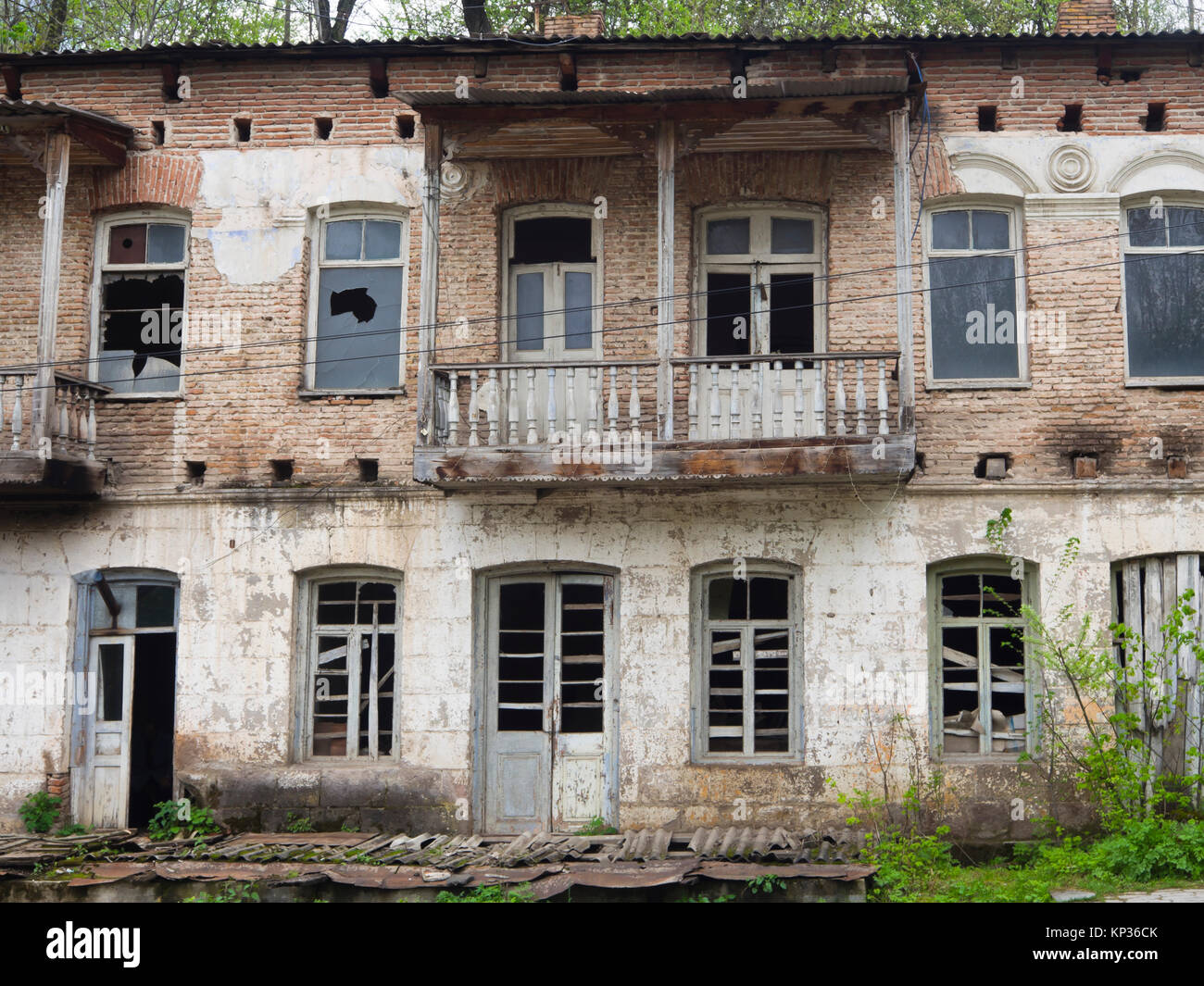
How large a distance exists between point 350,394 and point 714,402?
12.8ft

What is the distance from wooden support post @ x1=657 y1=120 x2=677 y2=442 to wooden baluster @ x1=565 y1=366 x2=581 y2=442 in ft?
2.62

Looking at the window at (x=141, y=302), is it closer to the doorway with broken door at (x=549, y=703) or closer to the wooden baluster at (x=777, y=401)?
the doorway with broken door at (x=549, y=703)

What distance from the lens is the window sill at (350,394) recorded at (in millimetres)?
12656

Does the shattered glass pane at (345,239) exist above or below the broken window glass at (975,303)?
above

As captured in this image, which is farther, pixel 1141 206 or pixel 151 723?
pixel 151 723

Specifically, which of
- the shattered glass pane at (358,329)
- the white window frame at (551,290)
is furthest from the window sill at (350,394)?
the white window frame at (551,290)

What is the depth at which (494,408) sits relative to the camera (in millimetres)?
11789

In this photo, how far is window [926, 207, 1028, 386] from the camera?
12383 mm

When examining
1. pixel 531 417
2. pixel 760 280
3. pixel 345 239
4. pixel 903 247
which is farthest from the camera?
pixel 345 239

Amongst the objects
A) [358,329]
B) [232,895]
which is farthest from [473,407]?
[232,895]

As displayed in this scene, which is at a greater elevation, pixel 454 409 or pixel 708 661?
pixel 454 409

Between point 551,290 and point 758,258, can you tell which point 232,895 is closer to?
point 551,290

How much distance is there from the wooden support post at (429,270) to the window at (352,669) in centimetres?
204

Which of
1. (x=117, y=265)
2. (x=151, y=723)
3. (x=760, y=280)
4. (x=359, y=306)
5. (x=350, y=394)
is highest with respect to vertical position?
(x=117, y=265)
